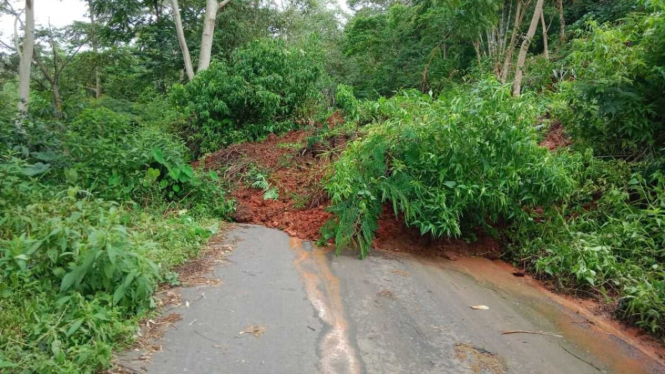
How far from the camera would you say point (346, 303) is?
3.53m

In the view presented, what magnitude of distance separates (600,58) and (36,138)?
6954mm

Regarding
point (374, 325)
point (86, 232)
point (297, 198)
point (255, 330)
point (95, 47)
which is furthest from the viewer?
point (95, 47)

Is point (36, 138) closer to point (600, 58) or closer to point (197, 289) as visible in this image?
point (197, 289)

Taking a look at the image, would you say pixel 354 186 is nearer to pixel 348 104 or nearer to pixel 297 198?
pixel 297 198

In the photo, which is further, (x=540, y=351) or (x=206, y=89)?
(x=206, y=89)

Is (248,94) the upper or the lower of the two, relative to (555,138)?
upper

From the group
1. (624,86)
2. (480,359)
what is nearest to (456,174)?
(480,359)

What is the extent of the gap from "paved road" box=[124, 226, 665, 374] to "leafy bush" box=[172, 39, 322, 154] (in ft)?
15.7

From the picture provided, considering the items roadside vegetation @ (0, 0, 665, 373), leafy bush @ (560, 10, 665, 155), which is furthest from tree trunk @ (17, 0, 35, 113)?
leafy bush @ (560, 10, 665, 155)

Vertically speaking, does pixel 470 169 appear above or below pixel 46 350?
above

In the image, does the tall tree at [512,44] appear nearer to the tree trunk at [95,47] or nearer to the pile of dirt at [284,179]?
the pile of dirt at [284,179]

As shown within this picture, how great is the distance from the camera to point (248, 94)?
8.64m

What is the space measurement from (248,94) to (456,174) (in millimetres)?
5218

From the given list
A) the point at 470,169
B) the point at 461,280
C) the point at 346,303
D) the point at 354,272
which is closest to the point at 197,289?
the point at 346,303
